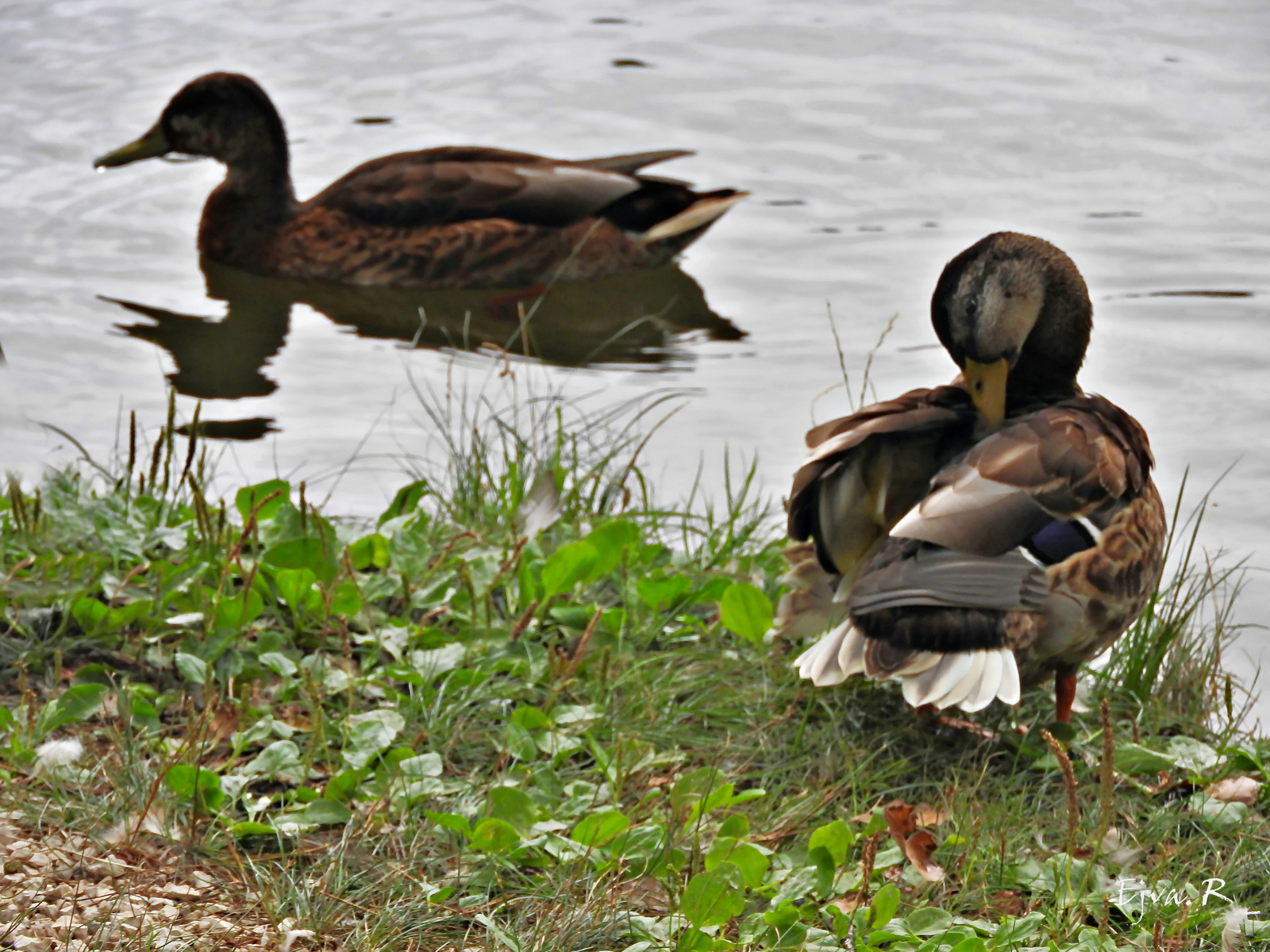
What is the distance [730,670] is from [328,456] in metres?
2.44

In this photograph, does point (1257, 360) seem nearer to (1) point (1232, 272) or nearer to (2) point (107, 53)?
(1) point (1232, 272)

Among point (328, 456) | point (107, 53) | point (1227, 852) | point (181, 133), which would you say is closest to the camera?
point (1227, 852)

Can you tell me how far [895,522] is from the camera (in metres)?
3.52

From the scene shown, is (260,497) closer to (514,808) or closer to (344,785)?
(344,785)

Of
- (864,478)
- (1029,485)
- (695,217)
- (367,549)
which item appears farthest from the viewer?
(695,217)

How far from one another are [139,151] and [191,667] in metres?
5.64

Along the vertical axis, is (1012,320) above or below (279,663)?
above

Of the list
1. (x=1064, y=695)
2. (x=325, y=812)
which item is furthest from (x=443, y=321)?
(x=325, y=812)

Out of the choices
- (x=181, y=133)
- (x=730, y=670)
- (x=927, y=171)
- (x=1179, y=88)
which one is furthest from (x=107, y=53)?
(x=730, y=670)

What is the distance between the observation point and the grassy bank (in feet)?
8.85

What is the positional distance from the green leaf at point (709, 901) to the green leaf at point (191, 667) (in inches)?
51.2

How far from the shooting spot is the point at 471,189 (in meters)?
8.02

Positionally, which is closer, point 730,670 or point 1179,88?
point 730,670

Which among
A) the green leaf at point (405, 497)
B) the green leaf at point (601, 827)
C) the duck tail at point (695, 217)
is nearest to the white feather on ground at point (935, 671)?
the green leaf at point (601, 827)
